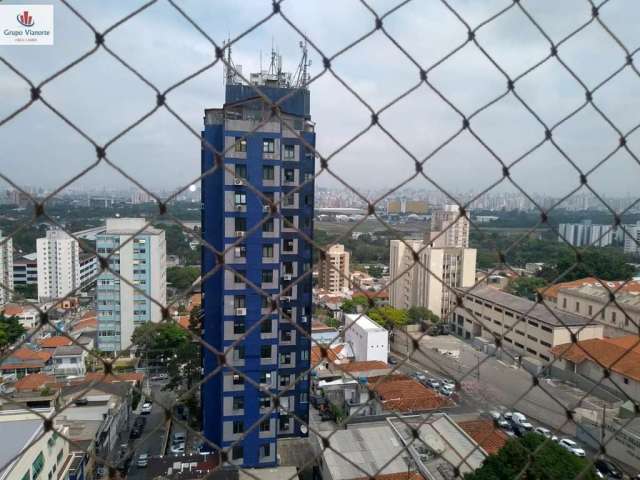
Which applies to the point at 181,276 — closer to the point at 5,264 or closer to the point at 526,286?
the point at 5,264

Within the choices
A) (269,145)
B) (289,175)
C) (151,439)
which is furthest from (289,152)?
(151,439)

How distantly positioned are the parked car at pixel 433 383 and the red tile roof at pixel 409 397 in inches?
35.7

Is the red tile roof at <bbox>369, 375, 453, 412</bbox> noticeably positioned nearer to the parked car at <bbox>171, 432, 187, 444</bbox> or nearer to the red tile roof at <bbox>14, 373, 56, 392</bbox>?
the parked car at <bbox>171, 432, 187, 444</bbox>

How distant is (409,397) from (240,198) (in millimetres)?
3215

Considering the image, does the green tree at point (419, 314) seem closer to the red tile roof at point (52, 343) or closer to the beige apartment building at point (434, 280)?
the beige apartment building at point (434, 280)

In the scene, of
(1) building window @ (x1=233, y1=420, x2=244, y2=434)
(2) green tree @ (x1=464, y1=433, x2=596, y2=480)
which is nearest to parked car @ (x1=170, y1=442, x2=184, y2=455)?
(1) building window @ (x1=233, y1=420, x2=244, y2=434)

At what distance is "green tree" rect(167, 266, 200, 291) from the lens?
9812mm

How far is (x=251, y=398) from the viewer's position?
4.05 meters

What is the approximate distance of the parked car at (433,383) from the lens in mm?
6956

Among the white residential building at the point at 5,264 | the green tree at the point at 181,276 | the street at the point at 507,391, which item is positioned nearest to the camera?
the white residential building at the point at 5,264

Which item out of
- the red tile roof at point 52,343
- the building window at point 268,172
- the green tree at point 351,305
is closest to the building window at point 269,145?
the building window at point 268,172

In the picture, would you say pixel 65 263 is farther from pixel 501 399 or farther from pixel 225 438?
pixel 501 399

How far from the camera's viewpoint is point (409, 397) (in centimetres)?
561

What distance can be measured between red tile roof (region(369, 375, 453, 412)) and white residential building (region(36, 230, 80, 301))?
721cm
